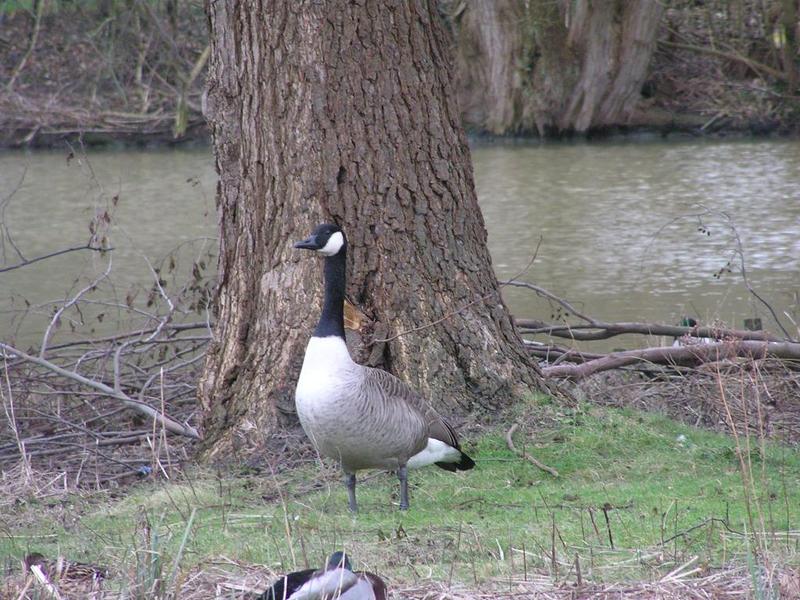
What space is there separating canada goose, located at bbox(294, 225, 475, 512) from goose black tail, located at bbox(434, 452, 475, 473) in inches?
2.5

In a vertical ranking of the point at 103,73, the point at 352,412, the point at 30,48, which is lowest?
the point at 352,412

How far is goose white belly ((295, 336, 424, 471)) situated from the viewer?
5.64 m

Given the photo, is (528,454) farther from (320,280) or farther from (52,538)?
(52,538)

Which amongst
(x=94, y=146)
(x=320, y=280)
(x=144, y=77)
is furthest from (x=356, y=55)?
(x=144, y=77)

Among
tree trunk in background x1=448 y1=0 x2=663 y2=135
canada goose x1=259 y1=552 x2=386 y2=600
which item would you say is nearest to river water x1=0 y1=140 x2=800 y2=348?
tree trunk in background x1=448 y1=0 x2=663 y2=135

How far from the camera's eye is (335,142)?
22.5 feet

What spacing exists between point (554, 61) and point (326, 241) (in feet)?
69.4

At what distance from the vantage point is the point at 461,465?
21.5 feet

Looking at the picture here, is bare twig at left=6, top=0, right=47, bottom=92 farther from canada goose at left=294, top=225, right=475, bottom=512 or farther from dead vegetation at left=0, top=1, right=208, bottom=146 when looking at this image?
canada goose at left=294, top=225, right=475, bottom=512

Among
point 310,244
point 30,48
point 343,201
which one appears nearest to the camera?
point 310,244

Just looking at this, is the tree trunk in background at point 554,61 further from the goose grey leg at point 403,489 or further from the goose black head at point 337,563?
the goose black head at point 337,563

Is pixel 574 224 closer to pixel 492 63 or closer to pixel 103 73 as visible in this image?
pixel 492 63

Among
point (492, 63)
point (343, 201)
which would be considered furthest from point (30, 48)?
point (343, 201)

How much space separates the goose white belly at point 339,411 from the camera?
5637 mm
